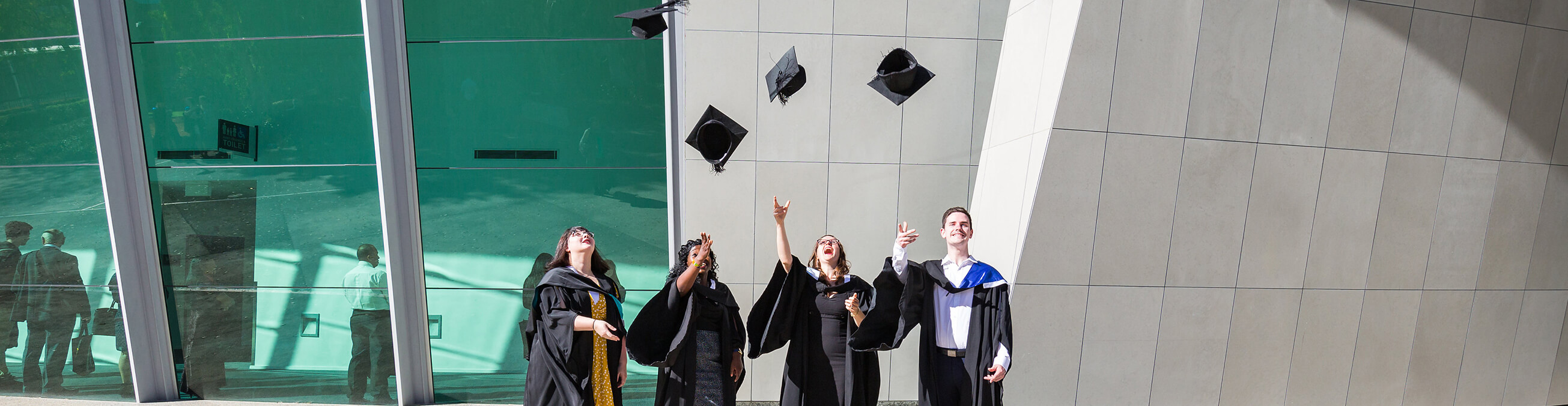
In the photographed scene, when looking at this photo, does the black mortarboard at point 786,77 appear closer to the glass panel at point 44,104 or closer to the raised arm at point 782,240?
the raised arm at point 782,240

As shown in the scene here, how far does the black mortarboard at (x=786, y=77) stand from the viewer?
4.56 m

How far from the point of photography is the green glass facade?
495cm

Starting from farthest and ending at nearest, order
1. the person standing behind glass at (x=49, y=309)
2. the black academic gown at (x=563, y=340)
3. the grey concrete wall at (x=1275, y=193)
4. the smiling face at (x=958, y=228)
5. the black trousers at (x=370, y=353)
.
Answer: the black trousers at (x=370, y=353)
the person standing behind glass at (x=49, y=309)
the grey concrete wall at (x=1275, y=193)
the black academic gown at (x=563, y=340)
the smiling face at (x=958, y=228)

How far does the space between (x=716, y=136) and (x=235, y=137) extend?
11.9 ft

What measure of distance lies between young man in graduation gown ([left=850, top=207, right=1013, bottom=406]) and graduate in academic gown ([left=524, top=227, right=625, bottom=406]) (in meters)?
1.29

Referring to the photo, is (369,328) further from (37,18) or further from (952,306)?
(952,306)

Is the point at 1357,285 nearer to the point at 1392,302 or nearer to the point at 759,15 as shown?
the point at 1392,302

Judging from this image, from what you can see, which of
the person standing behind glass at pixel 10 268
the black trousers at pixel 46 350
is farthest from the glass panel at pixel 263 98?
the black trousers at pixel 46 350

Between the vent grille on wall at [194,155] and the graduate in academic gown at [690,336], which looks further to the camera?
the vent grille on wall at [194,155]

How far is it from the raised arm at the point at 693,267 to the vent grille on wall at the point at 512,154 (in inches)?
85.3

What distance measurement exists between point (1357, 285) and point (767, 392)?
425 centimetres

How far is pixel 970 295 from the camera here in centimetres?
337

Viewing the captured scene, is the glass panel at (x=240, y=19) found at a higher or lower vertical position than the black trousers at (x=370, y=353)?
higher

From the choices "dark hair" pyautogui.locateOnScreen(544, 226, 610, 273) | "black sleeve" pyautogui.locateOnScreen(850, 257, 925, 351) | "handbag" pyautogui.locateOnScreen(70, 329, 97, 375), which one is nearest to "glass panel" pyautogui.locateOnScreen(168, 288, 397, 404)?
"handbag" pyautogui.locateOnScreen(70, 329, 97, 375)
